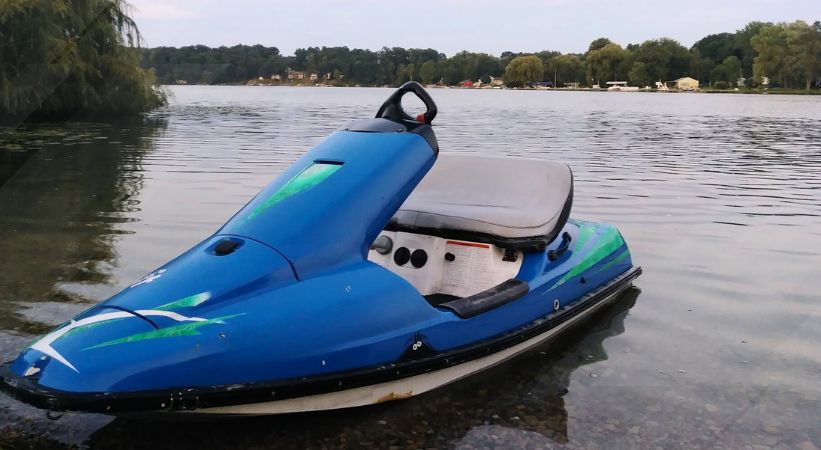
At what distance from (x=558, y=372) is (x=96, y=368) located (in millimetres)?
2883

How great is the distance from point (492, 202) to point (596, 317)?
4.46 ft

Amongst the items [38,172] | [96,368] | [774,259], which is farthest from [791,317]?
[38,172]

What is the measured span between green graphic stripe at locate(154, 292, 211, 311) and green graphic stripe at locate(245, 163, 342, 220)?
2.23 ft

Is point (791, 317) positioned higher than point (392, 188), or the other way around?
point (392, 188)

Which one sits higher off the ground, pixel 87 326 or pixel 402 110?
pixel 402 110

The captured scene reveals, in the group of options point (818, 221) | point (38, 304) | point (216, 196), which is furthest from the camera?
point (216, 196)

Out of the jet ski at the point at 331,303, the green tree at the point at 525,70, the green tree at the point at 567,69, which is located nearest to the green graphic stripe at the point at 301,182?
the jet ski at the point at 331,303

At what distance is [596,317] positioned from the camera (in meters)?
6.05

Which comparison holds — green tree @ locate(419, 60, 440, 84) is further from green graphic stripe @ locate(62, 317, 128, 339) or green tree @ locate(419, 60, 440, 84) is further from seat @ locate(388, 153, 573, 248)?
green graphic stripe @ locate(62, 317, 128, 339)

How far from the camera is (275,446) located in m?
3.64

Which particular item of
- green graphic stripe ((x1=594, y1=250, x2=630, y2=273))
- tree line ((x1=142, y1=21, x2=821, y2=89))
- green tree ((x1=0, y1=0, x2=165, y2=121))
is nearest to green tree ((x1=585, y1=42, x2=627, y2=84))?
tree line ((x1=142, y1=21, x2=821, y2=89))

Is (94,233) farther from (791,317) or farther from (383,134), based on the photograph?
(791,317)

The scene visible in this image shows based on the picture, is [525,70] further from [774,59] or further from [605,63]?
[774,59]

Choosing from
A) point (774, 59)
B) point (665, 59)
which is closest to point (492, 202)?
point (774, 59)
